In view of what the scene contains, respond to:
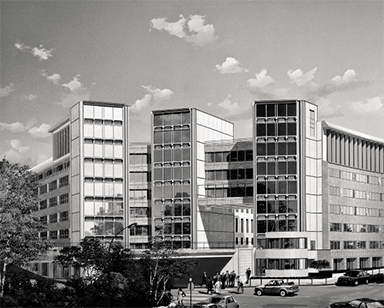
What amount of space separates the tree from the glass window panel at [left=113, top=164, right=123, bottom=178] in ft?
166

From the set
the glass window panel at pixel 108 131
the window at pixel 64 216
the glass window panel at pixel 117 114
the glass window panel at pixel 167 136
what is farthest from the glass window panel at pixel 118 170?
the window at pixel 64 216

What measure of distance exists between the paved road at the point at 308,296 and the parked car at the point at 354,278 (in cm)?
88

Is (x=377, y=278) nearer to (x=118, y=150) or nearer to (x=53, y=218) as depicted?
(x=118, y=150)

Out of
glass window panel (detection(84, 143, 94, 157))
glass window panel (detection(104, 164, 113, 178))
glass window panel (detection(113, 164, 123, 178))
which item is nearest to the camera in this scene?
glass window panel (detection(84, 143, 94, 157))

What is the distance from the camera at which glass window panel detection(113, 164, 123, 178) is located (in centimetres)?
10662

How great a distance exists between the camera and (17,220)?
176 ft

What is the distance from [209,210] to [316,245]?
16587mm

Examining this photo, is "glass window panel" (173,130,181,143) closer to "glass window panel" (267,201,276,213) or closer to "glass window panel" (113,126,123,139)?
"glass window panel" (113,126,123,139)

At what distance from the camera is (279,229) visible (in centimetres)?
10150

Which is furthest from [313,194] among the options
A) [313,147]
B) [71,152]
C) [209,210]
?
[71,152]

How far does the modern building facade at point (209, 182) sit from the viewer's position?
102 metres

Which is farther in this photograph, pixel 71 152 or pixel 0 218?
pixel 71 152

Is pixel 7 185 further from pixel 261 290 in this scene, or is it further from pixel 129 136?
pixel 129 136

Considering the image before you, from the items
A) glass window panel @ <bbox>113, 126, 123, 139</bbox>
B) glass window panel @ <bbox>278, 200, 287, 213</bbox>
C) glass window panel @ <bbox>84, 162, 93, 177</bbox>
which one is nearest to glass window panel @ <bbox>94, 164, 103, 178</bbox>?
glass window panel @ <bbox>84, 162, 93, 177</bbox>
